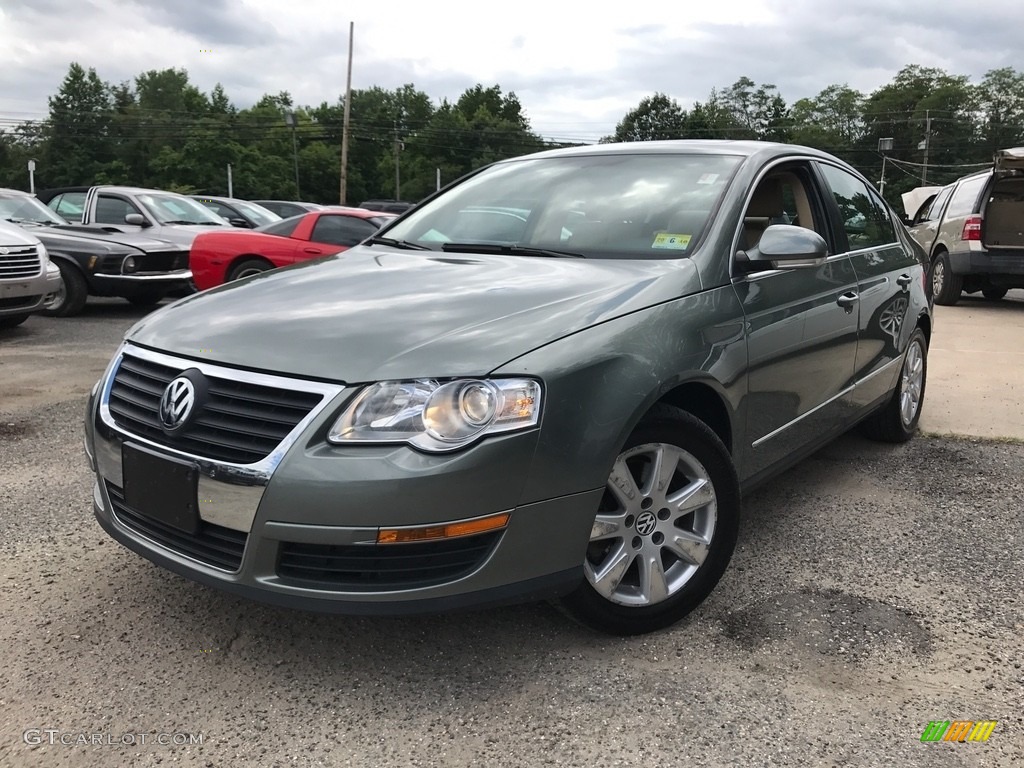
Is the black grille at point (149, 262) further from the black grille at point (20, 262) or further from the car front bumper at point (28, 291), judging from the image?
the black grille at point (20, 262)

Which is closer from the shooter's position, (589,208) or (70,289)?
(589,208)

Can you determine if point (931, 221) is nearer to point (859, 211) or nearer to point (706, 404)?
point (859, 211)

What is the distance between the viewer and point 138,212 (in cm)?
1084

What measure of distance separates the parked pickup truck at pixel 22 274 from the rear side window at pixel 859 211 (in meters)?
7.18

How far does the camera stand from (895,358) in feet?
14.1

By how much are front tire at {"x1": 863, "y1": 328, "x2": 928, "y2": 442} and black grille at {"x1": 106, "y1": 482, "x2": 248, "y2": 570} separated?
11.6 feet

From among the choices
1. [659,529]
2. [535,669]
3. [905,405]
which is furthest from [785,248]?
[905,405]

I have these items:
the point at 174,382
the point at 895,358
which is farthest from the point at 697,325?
the point at 895,358

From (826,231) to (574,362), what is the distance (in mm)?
2016

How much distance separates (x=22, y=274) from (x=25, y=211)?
3.12 m

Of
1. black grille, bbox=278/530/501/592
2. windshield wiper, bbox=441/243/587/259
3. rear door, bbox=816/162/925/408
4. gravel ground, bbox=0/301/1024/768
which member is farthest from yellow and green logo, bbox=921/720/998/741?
rear door, bbox=816/162/925/408

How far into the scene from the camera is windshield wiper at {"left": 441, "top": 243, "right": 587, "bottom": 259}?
9.80 ft

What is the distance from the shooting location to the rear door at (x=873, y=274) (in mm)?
3809

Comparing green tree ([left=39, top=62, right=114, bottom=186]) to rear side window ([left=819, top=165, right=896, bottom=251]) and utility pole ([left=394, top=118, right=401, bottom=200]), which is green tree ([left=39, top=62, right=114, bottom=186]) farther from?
rear side window ([left=819, top=165, right=896, bottom=251])
